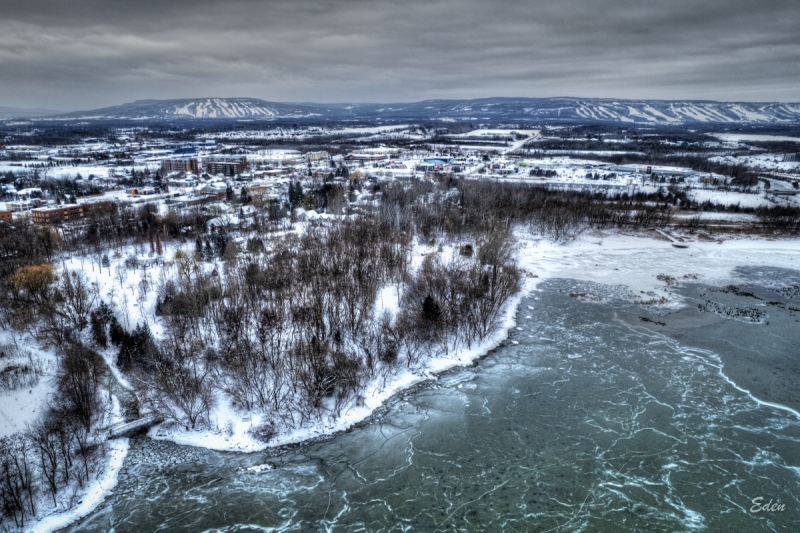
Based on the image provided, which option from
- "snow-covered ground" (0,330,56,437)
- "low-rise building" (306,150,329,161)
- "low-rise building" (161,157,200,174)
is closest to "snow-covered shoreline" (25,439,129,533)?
"snow-covered ground" (0,330,56,437)

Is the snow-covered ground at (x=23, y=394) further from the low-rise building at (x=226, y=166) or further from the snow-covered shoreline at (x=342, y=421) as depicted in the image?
the low-rise building at (x=226, y=166)

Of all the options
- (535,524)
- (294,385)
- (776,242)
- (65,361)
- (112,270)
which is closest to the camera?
(535,524)

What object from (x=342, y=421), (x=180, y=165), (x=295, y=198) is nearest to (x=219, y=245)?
(x=295, y=198)

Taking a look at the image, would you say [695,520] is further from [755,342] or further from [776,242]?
[776,242]

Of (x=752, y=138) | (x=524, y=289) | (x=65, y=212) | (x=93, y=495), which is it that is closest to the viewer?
(x=93, y=495)

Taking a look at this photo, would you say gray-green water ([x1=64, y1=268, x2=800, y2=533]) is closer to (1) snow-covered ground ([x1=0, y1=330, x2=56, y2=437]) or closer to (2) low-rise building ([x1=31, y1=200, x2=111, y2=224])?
(1) snow-covered ground ([x1=0, y1=330, x2=56, y2=437])

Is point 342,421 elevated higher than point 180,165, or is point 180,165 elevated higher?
point 180,165

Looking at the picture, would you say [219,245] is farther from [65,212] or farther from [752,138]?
[752,138]

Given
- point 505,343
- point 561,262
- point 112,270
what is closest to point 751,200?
point 561,262
